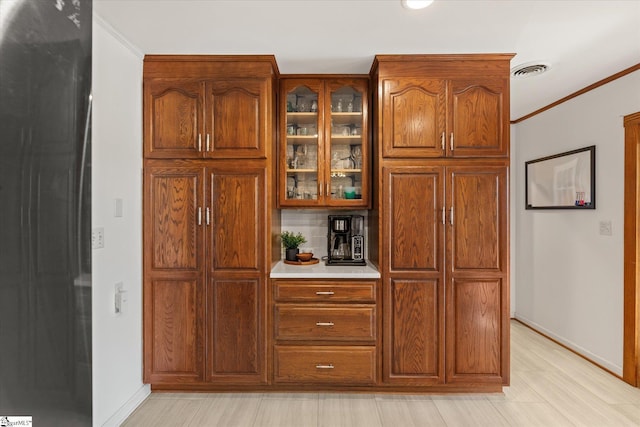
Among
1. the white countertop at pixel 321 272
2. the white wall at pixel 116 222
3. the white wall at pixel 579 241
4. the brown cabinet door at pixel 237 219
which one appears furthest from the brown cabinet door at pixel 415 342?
the white wall at pixel 116 222

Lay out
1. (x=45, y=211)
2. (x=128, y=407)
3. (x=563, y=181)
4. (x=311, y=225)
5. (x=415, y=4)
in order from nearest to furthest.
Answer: (x=45, y=211), (x=415, y=4), (x=128, y=407), (x=311, y=225), (x=563, y=181)

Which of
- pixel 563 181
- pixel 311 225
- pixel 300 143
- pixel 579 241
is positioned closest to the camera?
pixel 300 143

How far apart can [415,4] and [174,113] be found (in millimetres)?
1717

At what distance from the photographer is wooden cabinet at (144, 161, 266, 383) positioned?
99.8 inches

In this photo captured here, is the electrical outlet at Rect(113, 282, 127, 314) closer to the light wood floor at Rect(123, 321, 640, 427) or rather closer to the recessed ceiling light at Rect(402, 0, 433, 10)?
the light wood floor at Rect(123, 321, 640, 427)

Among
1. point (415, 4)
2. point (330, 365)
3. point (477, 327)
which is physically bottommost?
point (330, 365)

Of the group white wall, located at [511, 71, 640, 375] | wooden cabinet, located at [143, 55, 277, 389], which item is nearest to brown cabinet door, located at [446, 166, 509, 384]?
white wall, located at [511, 71, 640, 375]

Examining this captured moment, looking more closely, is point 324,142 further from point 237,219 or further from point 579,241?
point 579,241

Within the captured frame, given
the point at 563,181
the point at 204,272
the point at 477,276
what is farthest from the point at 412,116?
the point at 563,181

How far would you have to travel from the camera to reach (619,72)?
9.28ft

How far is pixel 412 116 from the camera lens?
2.56 m

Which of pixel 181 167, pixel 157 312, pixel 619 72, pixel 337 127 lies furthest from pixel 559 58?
pixel 157 312

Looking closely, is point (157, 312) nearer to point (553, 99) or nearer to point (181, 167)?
point (181, 167)

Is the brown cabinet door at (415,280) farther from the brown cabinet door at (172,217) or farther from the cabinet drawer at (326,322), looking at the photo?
the brown cabinet door at (172,217)
